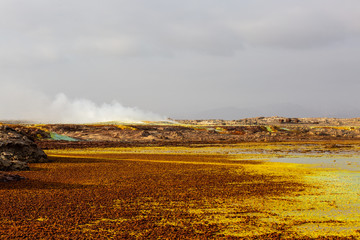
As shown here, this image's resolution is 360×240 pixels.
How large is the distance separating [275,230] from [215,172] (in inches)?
495

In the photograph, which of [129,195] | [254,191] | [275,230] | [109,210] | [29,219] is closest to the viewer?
[275,230]

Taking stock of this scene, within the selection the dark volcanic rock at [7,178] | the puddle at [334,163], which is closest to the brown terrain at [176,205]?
the dark volcanic rock at [7,178]

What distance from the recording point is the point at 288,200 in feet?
45.2

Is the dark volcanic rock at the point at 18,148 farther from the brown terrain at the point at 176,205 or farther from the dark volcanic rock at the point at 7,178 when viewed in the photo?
the dark volcanic rock at the point at 7,178

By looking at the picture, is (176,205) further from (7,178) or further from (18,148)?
(18,148)

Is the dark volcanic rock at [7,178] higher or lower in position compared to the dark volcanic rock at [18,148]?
lower

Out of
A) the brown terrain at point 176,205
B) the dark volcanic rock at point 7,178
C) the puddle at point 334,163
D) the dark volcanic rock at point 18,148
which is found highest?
the dark volcanic rock at point 18,148

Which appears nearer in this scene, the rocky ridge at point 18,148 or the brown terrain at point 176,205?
the brown terrain at point 176,205

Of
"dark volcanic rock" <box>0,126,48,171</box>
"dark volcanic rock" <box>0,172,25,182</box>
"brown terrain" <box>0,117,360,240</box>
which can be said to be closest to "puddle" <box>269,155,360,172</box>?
"brown terrain" <box>0,117,360,240</box>

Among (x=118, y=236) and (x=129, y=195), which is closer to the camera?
(x=118, y=236)

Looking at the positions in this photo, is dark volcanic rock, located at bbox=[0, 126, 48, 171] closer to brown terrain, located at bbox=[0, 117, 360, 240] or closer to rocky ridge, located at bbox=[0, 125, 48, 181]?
rocky ridge, located at bbox=[0, 125, 48, 181]

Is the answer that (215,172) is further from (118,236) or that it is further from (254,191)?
(118,236)

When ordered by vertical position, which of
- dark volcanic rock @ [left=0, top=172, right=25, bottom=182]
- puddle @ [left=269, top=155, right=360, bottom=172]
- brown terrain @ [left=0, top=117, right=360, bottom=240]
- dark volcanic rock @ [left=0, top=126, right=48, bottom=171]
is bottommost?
puddle @ [left=269, top=155, right=360, bottom=172]

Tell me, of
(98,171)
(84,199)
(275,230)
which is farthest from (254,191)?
(98,171)
